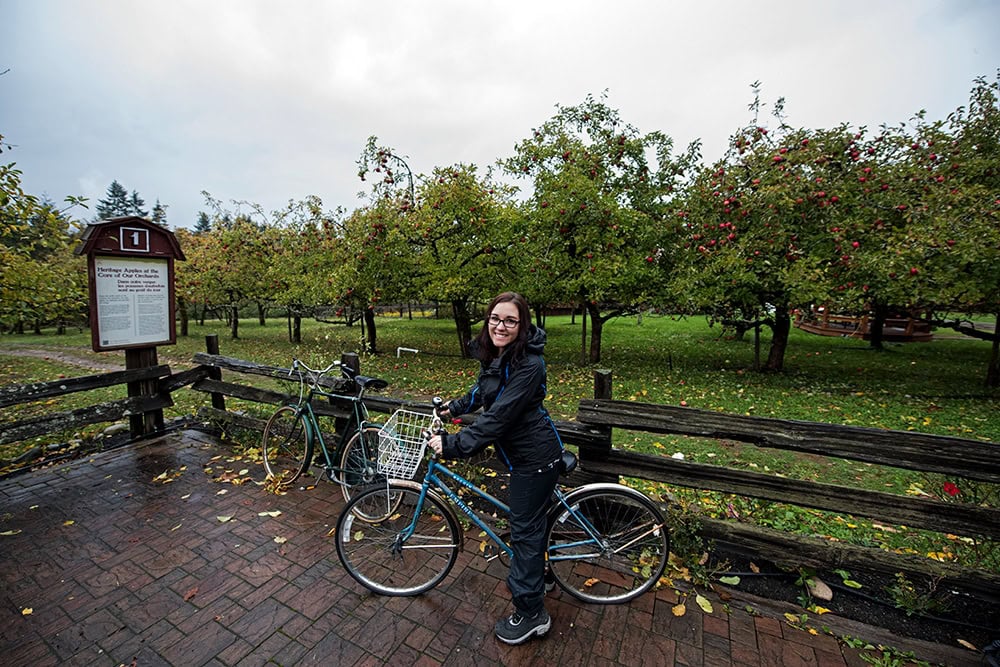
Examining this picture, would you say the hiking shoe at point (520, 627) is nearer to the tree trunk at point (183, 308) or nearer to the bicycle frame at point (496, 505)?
the bicycle frame at point (496, 505)

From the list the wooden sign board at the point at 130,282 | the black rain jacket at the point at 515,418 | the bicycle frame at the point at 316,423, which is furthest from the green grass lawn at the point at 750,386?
the wooden sign board at the point at 130,282

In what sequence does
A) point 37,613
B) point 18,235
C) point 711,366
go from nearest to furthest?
1. point 37,613
2. point 18,235
3. point 711,366

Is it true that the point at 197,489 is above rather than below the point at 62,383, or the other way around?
below

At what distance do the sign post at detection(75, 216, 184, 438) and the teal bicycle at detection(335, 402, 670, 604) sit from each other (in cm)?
395

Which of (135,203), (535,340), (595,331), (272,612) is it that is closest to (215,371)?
(272,612)

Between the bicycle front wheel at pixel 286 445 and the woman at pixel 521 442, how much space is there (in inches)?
113

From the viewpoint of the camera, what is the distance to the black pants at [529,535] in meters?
2.55

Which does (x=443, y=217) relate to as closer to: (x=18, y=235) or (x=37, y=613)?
(x=18, y=235)

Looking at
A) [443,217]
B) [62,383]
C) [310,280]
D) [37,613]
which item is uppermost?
[443,217]

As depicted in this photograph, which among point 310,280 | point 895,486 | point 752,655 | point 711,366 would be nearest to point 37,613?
point 752,655

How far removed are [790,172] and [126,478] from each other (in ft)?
41.1

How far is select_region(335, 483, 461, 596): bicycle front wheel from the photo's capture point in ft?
9.68

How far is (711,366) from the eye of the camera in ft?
40.5

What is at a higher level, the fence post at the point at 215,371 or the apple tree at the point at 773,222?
the apple tree at the point at 773,222
